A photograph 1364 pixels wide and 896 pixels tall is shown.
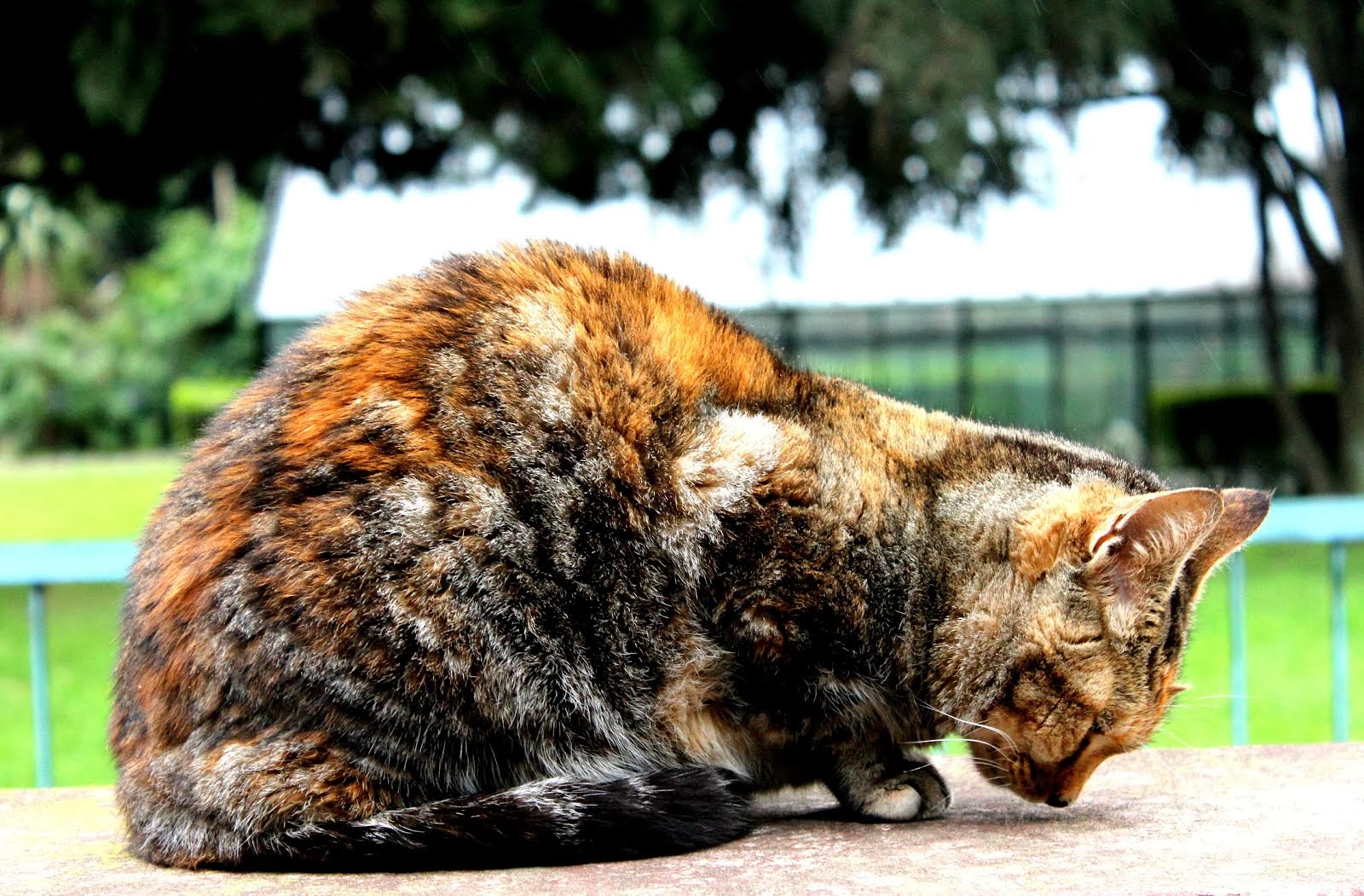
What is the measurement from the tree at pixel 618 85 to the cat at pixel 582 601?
3944 millimetres

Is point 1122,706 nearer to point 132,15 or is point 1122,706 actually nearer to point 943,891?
point 943,891

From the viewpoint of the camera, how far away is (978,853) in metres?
2.02

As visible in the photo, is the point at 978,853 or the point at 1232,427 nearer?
the point at 978,853

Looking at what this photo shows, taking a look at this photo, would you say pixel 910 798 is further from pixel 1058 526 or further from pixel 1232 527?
pixel 1232 527

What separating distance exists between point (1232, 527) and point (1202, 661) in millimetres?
5831

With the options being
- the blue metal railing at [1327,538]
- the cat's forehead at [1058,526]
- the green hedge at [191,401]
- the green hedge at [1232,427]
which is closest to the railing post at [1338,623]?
the blue metal railing at [1327,538]

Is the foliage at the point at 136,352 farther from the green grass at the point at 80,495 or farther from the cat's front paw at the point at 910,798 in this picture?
the cat's front paw at the point at 910,798

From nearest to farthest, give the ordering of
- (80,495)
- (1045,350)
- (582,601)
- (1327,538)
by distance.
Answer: (582,601)
(1327,538)
(1045,350)
(80,495)

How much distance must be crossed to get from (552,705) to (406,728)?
0.76 ft

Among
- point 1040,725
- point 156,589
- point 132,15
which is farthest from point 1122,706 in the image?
point 132,15

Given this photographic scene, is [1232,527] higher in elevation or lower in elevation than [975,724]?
higher

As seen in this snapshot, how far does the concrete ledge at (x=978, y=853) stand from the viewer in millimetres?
1818

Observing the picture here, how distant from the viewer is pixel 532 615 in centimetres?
202

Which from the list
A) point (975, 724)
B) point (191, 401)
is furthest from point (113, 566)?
point (191, 401)
